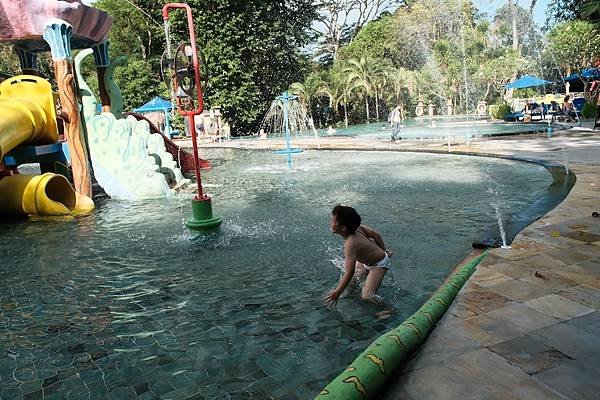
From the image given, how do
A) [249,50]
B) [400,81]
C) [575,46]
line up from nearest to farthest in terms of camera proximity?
[575,46]
[249,50]
[400,81]

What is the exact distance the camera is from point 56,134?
11.3 meters

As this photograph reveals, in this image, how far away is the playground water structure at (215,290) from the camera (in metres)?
3.53

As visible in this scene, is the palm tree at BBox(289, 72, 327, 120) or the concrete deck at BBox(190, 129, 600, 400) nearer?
the concrete deck at BBox(190, 129, 600, 400)

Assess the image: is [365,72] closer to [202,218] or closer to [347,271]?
[202,218]

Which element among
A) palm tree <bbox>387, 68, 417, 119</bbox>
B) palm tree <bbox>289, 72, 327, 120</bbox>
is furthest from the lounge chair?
palm tree <bbox>289, 72, 327, 120</bbox>

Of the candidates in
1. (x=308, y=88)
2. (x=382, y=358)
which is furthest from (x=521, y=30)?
(x=382, y=358)

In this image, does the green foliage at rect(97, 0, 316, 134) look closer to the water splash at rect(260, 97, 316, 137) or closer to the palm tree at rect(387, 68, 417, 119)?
the water splash at rect(260, 97, 316, 137)

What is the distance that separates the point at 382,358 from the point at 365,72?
34.6 meters

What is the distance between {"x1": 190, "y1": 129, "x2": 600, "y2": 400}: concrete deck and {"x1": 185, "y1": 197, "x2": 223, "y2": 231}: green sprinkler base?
409 centimetres

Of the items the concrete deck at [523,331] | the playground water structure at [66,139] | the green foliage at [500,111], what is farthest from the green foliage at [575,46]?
the concrete deck at [523,331]

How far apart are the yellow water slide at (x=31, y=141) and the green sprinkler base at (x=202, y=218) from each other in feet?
12.3

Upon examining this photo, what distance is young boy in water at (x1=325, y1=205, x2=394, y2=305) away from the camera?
4.34 metres

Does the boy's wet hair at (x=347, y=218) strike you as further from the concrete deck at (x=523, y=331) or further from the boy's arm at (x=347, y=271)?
the concrete deck at (x=523, y=331)

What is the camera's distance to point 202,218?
750 cm
